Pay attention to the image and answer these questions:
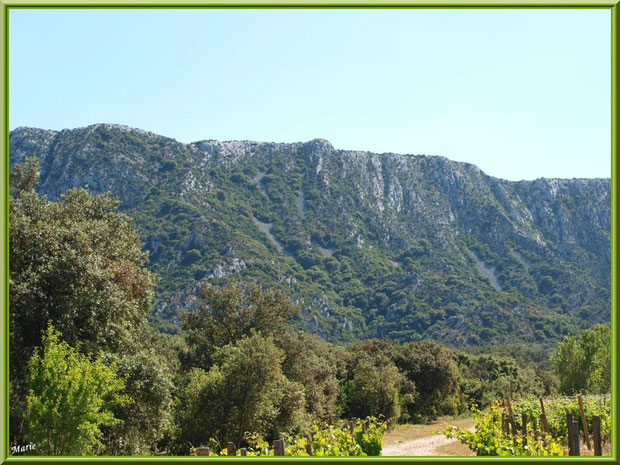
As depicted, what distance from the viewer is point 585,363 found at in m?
54.3

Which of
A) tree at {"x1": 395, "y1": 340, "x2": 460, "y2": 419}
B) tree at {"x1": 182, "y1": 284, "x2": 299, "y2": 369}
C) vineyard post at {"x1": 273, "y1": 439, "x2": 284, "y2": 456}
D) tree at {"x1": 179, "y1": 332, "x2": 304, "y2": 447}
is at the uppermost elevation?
vineyard post at {"x1": 273, "y1": 439, "x2": 284, "y2": 456}

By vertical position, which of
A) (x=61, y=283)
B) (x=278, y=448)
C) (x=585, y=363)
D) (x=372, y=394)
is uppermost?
(x=61, y=283)

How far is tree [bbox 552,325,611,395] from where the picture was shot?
52750mm

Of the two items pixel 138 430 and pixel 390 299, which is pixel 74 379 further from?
pixel 390 299

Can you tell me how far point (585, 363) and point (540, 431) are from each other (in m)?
43.8

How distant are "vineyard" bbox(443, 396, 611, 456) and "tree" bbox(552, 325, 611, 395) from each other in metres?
31.6

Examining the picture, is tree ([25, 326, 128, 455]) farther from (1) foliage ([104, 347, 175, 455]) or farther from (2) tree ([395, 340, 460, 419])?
(2) tree ([395, 340, 460, 419])

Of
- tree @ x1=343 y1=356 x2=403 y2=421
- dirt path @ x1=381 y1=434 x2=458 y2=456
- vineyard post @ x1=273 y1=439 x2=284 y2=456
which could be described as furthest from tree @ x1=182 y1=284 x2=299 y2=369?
vineyard post @ x1=273 y1=439 x2=284 y2=456

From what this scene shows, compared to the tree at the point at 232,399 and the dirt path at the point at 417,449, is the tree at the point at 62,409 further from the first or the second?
the tree at the point at 232,399

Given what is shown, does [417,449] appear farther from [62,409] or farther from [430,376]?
[430,376]

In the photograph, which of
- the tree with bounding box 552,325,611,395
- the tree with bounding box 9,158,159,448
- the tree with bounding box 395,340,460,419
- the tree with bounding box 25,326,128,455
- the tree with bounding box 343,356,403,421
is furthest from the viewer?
the tree with bounding box 395,340,460,419

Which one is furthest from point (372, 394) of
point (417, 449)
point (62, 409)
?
point (62, 409)

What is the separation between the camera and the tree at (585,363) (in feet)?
173

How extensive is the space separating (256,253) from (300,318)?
29979 mm
